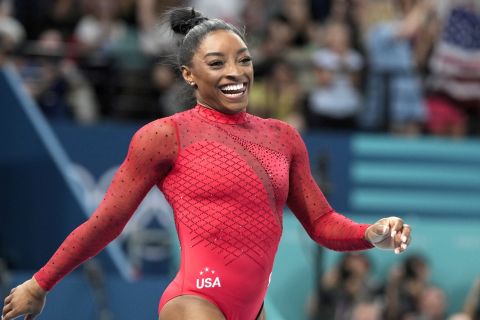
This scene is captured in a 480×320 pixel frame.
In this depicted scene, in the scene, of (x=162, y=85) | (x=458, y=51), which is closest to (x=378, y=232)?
(x=162, y=85)

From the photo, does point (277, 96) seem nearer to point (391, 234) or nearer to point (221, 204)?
point (221, 204)

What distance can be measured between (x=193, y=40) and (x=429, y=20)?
6.87m

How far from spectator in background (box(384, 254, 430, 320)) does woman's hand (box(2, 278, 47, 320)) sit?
5046 millimetres

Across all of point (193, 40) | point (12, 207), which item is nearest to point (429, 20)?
point (12, 207)

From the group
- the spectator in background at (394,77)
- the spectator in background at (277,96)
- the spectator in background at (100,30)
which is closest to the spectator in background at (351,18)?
the spectator in background at (394,77)

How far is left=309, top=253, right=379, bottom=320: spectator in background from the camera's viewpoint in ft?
27.7

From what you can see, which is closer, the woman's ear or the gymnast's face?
the gymnast's face

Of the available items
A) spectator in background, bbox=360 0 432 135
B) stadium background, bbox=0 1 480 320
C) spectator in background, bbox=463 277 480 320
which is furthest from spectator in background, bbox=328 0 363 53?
spectator in background, bbox=463 277 480 320

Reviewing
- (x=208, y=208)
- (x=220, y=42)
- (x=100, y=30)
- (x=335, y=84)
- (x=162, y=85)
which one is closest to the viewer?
(x=208, y=208)

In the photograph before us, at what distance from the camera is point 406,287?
8766mm

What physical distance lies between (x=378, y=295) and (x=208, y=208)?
201 inches

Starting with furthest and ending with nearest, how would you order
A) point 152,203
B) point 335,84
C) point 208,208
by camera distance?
point 335,84
point 152,203
point 208,208

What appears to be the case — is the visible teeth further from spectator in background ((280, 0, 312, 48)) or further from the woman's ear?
spectator in background ((280, 0, 312, 48))

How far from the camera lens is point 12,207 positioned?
314 inches
